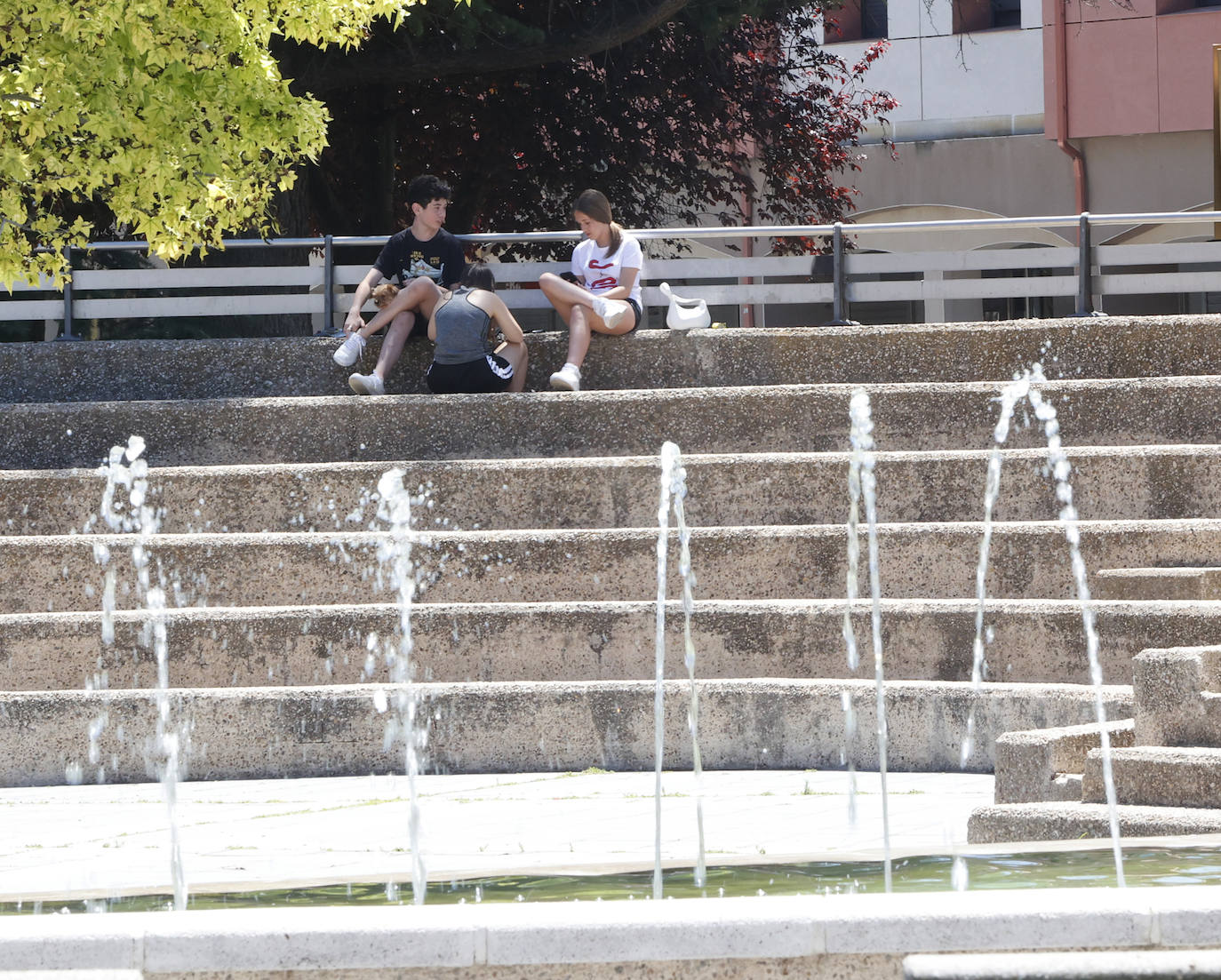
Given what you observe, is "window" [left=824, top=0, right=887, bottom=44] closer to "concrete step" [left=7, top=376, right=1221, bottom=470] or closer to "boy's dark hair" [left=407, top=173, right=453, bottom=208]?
"boy's dark hair" [left=407, top=173, right=453, bottom=208]

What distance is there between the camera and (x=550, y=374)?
1128cm

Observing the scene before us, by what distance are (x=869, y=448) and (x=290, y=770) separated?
146 inches

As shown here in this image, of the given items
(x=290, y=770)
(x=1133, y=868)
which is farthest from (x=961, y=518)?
(x=1133, y=868)

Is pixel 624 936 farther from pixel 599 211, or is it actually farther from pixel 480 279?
pixel 599 211

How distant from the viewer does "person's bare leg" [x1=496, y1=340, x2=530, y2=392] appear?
437 inches

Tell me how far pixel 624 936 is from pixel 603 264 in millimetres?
8377

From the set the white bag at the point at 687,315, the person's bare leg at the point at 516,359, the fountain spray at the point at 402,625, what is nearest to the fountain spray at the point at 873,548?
the white bag at the point at 687,315

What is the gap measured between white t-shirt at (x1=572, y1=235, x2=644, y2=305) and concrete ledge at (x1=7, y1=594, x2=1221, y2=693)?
3303mm

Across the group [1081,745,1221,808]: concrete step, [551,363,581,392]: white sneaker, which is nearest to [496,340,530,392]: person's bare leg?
[551,363,581,392]: white sneaker

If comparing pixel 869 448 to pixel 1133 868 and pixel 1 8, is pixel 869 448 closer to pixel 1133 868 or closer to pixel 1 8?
pixel 1 8

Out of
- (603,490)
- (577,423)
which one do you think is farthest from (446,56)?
(603,490)

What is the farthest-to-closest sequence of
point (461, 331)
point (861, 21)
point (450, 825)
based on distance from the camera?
1. point (861, 21)
2. point (461, 331)
3. point (450, 825)

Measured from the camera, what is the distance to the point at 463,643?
28.0ft

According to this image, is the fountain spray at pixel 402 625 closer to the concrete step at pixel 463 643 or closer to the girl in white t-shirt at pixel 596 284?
the concrete step at pixel 463 643
